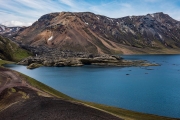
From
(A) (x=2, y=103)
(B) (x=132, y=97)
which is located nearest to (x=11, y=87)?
(A) (x=2, y=103)

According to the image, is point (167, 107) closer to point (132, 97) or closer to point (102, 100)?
point (132, 97)

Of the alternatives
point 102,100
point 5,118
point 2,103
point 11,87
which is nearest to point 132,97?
point 102,100

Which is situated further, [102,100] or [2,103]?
[102,100]

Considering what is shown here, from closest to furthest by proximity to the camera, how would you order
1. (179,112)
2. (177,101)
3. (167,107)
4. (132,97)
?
(179,112) → (167,107) → (177,101) → (132,97)

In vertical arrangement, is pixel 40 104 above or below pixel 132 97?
above

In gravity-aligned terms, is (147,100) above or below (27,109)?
below

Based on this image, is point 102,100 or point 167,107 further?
point 102,100

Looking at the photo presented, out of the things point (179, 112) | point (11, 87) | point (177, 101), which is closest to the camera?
point (11, 87)

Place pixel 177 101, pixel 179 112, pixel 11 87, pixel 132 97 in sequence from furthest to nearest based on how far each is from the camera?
pixel 132 97 → pixel 177 101 → pixel 179 112 → pixel 11 87

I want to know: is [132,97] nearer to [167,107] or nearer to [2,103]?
[167,107]
